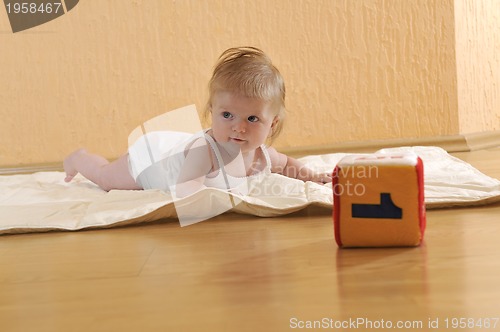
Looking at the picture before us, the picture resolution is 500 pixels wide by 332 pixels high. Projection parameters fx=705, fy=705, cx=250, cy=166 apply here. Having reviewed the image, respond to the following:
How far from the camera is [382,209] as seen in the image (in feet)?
3.25

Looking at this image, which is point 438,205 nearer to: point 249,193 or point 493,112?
point 249,193

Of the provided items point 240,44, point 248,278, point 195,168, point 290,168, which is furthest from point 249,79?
point 240,44

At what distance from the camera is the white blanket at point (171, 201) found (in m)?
1.28

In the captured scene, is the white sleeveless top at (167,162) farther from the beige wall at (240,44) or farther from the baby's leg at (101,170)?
the beige wall at (240,44)

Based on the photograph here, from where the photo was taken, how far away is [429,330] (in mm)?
696

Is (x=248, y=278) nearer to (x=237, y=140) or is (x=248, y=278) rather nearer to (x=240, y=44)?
(x=237, y=140)

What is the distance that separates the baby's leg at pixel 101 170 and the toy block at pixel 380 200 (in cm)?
74

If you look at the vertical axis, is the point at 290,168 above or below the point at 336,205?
below

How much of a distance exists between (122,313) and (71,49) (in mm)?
1551

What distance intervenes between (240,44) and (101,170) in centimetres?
71

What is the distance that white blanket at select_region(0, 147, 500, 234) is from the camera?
1.28 m

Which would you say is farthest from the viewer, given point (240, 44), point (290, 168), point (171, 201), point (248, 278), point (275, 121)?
point (240, 44)

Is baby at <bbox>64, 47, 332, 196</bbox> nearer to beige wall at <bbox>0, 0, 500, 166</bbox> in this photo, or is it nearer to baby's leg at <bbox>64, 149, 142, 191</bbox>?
baby's leg at <bbox>64, 149, 142, 191</bbox>

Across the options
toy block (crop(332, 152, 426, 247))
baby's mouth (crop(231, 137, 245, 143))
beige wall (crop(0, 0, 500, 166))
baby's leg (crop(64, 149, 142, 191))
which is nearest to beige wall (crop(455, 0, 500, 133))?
beige wall (crop(0, 0, 500, 166))
